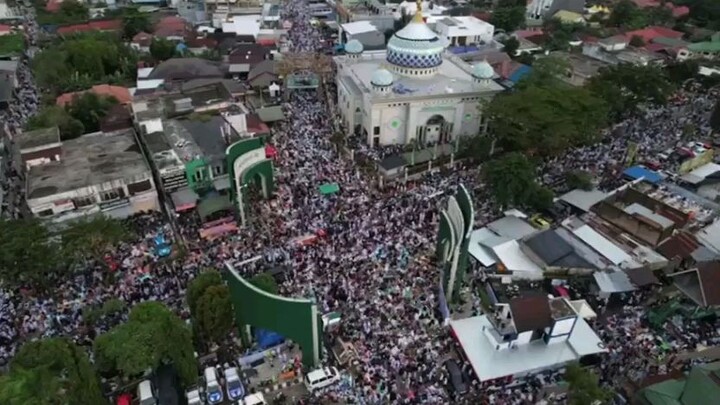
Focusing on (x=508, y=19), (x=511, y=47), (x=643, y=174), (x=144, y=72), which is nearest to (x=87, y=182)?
(x=144, y=72)

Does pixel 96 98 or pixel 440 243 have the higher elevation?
pixel 96 98

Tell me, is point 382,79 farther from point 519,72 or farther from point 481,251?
point 519,72

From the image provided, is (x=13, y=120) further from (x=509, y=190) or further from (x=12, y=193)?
(x=509, y=190)

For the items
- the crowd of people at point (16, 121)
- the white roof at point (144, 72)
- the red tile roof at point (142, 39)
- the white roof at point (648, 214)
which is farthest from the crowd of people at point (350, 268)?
the red tile roof at point (142, 39)

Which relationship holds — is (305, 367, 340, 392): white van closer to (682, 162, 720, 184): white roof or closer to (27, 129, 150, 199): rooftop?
(27, 129, 150, 199): rooftop

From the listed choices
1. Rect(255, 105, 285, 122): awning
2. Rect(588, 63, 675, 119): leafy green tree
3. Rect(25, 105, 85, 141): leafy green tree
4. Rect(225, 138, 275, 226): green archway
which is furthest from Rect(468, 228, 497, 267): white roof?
Rect(25, 105, 85, 141): leafy green tree

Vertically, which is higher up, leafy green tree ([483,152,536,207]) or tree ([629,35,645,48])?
tree ([629,35,645,48])

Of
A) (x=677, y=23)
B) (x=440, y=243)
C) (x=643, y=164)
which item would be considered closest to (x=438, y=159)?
(x=440, y=243)
